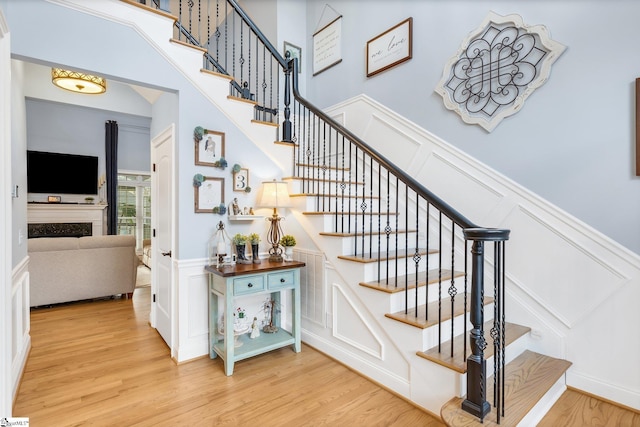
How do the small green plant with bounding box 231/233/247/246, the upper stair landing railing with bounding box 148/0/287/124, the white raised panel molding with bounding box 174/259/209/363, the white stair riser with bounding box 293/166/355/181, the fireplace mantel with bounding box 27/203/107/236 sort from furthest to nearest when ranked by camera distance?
1. the fireplace mantel with bounding box 27/203/107/236
2. the upper stair landing railing with bounding box 148/0/287/124
3. the white stair riser with bounding box 293/166/355/181
4. the small green plant with bounding box 231/233/247/246
5. the white raised panel molding with bounding box 174/259/209/363

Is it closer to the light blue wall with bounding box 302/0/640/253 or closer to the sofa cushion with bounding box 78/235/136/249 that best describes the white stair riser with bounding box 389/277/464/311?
the light blue wall with bounding box 302/0/640/253

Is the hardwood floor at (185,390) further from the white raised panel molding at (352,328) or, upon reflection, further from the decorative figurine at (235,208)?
the decorative figurine at (235,208)

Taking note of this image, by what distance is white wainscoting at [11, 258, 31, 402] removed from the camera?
7.58 feet

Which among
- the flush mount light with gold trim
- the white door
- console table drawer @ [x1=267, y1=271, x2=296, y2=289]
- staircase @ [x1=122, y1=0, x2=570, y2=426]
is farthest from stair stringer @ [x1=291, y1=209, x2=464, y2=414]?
the flush mount light with gold trim

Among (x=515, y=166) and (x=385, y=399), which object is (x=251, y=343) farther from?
(x=515, y=166)

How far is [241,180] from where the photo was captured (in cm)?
310

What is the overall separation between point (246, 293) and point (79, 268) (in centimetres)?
327

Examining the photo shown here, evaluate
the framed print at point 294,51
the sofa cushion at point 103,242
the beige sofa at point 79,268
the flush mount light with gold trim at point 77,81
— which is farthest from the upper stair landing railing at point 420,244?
the beige sofa at point 79,268

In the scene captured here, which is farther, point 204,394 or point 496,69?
point 496,69

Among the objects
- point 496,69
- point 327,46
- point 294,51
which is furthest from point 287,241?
point 294,51

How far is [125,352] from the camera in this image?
3.00 metres

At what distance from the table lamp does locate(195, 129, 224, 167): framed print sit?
0.51m

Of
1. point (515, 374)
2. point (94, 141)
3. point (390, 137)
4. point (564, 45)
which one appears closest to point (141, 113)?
point (94, 141)

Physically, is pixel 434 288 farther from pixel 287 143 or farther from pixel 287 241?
pixel 287 143
